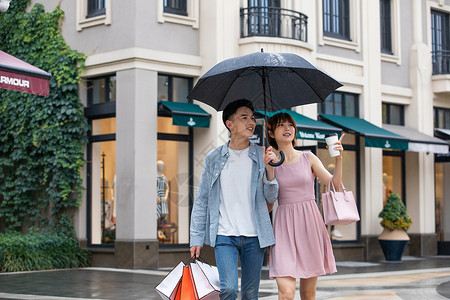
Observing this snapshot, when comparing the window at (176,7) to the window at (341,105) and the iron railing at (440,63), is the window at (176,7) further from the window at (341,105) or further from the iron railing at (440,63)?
the iron railing at (440,63)

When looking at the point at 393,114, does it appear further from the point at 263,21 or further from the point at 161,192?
the point at 161,192

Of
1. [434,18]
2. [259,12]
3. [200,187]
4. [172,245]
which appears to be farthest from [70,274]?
[434,18]

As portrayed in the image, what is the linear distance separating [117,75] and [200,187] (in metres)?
10.9

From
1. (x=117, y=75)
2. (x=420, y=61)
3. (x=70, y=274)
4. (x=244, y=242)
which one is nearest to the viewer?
(x=244, y=242)

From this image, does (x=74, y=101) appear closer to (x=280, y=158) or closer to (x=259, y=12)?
(x=259, y=12)

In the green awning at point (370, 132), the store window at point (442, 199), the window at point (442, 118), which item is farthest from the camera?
the window at point (442, 118)

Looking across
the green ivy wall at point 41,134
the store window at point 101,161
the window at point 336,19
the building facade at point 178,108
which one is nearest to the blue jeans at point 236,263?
the building facade at point 178,108

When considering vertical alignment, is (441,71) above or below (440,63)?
below

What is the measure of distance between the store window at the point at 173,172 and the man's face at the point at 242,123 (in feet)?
34.7

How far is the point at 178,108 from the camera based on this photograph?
53.7ft

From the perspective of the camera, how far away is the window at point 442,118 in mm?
22516

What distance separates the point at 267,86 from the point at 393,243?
13128 millimetres

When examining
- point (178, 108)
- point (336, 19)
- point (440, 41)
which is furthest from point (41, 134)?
point (440, 41)

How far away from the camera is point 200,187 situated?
241 inches
